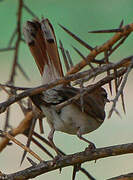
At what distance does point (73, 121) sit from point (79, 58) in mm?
→ 2356

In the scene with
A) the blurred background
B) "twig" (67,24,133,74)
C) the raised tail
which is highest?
"twig" (67,24,133,74)

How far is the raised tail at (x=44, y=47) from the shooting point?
202 cm

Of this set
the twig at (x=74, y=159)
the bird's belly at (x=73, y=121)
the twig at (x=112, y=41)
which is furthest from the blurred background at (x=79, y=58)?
the twig at (x=112, y=41)

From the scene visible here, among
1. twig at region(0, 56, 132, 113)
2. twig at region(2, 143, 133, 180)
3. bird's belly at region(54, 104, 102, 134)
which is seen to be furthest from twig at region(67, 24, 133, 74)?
bird's belly at region(54, 104, 102, 134)

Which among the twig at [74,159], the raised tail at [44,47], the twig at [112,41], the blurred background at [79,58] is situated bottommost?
the blurred background at [79,58]

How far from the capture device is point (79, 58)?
15.1ft

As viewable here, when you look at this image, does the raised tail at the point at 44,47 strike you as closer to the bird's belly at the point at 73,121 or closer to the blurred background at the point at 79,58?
the bird's belly at the point at 73,121

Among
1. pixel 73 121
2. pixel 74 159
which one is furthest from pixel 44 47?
pixel 74 159

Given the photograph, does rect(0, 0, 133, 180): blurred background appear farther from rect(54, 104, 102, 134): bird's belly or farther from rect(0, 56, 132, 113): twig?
rect(0, 56, 132, 113): twig

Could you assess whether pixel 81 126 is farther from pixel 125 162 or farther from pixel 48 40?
pixel 125 162

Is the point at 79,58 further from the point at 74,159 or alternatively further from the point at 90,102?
the point at 74,159

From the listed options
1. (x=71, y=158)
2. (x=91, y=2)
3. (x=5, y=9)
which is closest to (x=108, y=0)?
(x=91, y=2)

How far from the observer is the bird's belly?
88.7 inches

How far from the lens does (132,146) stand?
1.41 metres
